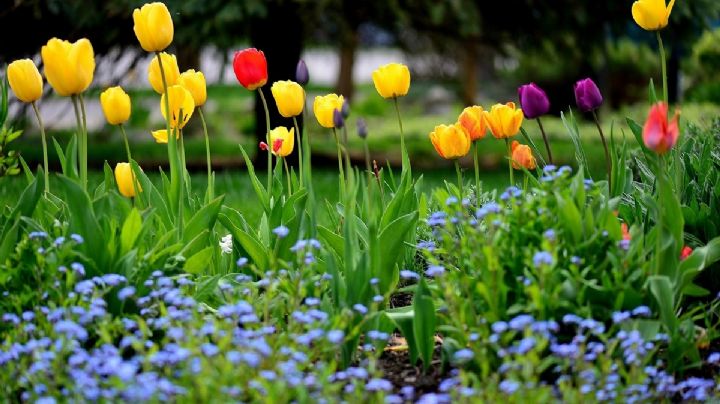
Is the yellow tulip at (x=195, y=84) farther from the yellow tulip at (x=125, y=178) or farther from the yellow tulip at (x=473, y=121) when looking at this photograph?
the yellow tulip at (x=473, y=121)

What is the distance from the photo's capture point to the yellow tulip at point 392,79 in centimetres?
376

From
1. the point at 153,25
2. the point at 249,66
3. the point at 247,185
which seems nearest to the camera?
the point at 153,25

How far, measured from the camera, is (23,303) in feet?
10.3

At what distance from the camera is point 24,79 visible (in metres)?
3.49

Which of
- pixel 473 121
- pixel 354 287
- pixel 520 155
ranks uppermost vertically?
pixel 473 121

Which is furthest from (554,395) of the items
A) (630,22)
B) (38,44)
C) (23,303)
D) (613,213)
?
(38,44)

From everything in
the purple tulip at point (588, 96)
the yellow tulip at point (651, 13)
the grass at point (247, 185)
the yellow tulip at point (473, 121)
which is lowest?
the grass at point (247, 185)

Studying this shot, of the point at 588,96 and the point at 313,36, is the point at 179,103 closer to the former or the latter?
the point at 588,96

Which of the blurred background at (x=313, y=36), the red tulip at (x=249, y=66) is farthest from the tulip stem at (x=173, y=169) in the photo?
the blurred background at (x=313, y=36)

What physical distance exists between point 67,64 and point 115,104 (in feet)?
1.13

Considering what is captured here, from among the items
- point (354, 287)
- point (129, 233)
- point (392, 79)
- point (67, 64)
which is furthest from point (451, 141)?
point (67, 64)

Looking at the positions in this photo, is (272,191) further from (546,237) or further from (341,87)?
(341,87)

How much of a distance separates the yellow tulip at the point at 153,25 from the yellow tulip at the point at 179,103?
0.25m

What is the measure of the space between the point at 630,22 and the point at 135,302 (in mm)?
7144
